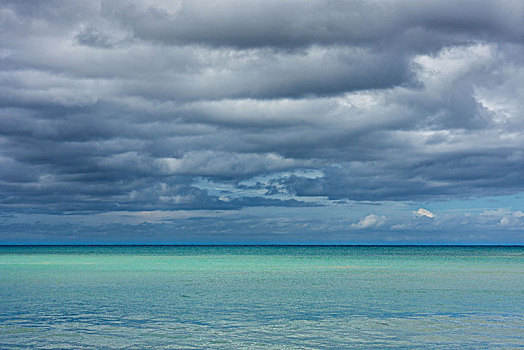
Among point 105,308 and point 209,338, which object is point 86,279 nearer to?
point 105,308

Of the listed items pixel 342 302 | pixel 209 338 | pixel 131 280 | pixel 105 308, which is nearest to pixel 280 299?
pixel 342 302

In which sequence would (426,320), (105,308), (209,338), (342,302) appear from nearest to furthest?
1. (209,338)
2. (426,320)
3. (105,308)
4. (342,302)

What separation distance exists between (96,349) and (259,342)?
6351 mm

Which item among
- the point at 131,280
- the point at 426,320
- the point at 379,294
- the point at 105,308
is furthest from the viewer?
the point at 131,280

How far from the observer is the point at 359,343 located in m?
23.2

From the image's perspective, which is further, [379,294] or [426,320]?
[379,294]

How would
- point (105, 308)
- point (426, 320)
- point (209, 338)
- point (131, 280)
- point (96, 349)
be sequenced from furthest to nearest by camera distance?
point (131, 280)
point (105, 308)
point (426, 320)
point (209, 338)
point (96, 349)

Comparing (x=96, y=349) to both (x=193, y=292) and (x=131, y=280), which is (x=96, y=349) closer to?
(x=193, y=292)

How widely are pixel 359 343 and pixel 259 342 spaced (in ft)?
13.2

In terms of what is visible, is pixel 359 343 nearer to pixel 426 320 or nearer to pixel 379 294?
pixel 426 320

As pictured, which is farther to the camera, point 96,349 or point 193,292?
point 193,292

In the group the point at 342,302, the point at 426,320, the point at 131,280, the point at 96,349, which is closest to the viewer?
the point at 96,349

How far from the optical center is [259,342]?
23.5m

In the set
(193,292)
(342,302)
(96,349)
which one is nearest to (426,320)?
(342,302)
